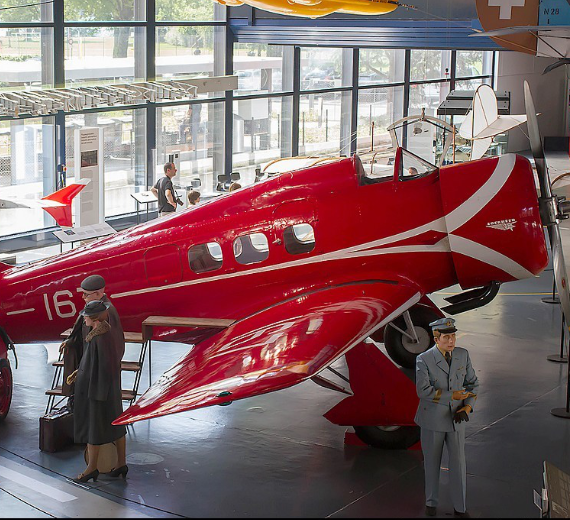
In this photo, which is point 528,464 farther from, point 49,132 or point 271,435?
point 49,132

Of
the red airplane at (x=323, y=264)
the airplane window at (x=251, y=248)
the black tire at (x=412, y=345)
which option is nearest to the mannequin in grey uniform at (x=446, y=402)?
the red airplane at (x=323, y=264)

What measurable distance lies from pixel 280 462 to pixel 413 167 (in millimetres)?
3767

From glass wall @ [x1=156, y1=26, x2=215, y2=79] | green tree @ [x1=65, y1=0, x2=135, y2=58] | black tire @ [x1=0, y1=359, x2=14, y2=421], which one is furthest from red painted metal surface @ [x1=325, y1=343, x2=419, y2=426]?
glass wall @ [x1=156, y1=26, x2=215, y2=79]

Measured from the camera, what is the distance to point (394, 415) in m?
8.94

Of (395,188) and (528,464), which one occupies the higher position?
(395,188)

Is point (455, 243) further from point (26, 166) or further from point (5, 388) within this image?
point (26, 166)

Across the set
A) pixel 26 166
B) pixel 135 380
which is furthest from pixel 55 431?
pixel 26 166

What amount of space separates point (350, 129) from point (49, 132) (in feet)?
44.1

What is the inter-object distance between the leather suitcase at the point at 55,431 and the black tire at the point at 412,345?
465 cm

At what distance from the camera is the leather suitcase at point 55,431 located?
898cm

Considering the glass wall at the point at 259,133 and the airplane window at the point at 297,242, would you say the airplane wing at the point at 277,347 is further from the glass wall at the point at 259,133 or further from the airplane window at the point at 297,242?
the glass wall at the point at 259,133

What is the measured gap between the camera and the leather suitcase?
8977 millimetres

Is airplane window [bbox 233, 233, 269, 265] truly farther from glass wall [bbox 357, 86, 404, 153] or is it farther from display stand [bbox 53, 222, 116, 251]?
glass wall [bbox 357, 86, 404, 153]

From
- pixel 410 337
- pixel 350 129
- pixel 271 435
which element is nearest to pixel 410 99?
pixel 350 129
